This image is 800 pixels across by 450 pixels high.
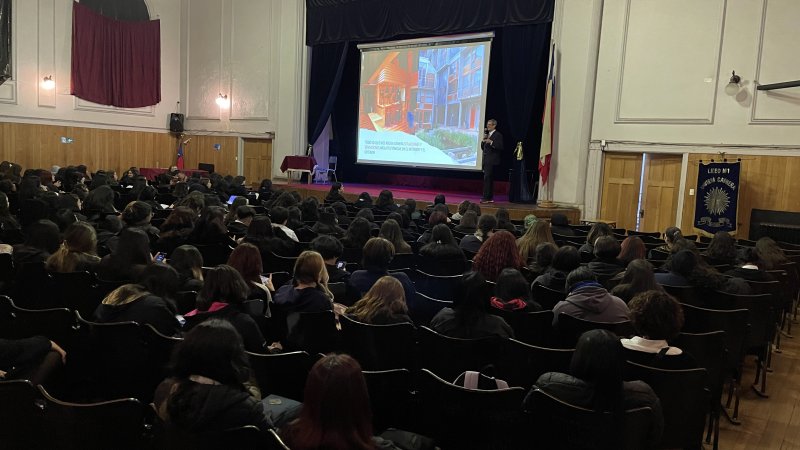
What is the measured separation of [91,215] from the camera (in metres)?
6.66

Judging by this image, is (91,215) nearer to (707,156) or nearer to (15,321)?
(15,321)

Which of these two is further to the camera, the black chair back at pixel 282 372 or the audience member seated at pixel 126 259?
the audience member seated at pixel 126 259

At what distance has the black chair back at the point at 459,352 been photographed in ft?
9.82

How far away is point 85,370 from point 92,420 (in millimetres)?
1159

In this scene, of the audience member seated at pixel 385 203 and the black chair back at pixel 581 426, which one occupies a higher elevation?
the audience member seated at pixel 385 203

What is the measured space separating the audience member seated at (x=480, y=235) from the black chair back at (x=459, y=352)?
2953mm

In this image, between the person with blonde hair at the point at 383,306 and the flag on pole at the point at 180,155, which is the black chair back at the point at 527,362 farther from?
the flag on pole at the point at 180,155

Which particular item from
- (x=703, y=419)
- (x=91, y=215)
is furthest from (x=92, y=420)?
(x=91, y=215)

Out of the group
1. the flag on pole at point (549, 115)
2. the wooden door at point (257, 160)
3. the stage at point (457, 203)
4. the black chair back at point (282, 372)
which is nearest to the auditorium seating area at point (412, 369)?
the black chair back at point (282, 372)

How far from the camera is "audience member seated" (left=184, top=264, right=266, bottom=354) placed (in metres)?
2.96

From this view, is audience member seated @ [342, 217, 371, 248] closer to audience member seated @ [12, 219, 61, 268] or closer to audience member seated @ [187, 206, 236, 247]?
audience member seated @ [187, 206, 236, 247]

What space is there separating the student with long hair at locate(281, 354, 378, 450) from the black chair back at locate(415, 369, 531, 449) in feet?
2.25

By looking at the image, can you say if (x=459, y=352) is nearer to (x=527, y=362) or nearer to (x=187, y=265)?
(x=527, y=362)

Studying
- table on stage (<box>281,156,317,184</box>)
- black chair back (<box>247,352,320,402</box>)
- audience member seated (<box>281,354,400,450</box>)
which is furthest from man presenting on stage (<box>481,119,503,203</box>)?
audience member seated (<box>281,354,400,450</box>)
